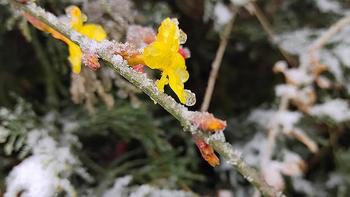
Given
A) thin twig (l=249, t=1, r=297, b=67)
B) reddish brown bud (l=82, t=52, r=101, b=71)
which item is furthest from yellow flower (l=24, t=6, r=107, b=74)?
thin twig (l=249, t=1, r=297, b=67)

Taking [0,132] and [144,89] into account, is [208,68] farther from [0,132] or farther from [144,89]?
[144,89]

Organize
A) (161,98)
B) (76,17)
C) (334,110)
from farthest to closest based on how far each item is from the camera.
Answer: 1. (334,110)
2. (76,17)
3. (161,98)

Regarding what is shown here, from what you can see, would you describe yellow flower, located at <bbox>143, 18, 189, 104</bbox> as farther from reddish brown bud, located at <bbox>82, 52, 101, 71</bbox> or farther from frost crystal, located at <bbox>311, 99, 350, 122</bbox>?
frost crystal, located at <bbox>311, 99, 350, 122</bbox>

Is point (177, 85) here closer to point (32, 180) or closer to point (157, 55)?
point (157, 55)

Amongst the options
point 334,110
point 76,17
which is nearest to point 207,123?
point 76,17

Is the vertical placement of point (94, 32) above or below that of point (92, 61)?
above

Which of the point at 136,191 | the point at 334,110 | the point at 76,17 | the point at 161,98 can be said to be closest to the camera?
the point at 161,98

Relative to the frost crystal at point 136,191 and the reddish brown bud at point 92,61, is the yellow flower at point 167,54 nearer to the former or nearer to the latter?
the reddish brown bud at point 92,61

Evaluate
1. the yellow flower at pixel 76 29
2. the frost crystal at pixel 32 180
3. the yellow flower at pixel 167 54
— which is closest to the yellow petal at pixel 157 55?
the yellow flower at pixel 167 54
